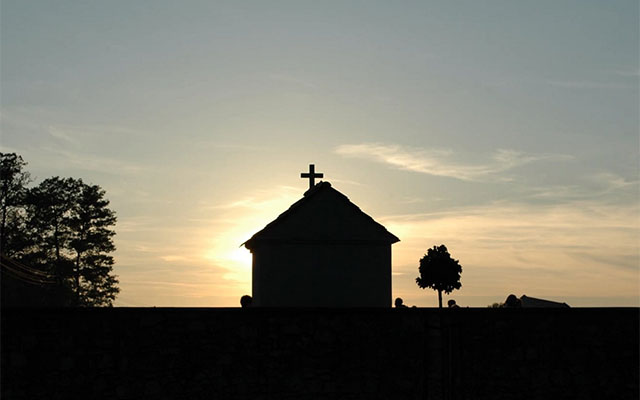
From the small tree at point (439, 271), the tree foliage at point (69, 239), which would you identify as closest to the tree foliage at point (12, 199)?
the tree foliage at point (69, 239)

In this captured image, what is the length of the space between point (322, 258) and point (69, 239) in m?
38.1

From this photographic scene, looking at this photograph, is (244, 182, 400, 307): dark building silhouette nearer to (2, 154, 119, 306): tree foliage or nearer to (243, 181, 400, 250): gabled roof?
(243, 181, 400, 250): gabled roof

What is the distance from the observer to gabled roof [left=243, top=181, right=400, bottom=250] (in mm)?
28438

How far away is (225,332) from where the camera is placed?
62.4 ft

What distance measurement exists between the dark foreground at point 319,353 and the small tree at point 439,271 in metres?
17.2

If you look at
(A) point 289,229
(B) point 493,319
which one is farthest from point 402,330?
A: (A) point 289,229

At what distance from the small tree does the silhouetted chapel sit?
9648 millimetres

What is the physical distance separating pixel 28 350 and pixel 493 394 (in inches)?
381

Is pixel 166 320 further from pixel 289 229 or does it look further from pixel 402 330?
pixel 289 229

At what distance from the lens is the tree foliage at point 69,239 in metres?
59.8

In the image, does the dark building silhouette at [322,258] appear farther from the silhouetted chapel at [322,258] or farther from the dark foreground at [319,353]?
the dark foreground at [319,353]

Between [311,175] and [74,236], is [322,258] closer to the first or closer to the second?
[311,175]

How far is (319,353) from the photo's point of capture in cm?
1934

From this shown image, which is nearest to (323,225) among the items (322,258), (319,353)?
(322,258)
